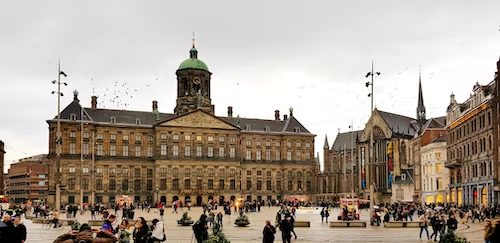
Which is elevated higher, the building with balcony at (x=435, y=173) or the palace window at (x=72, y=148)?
the palace window at (x=72, y=148)

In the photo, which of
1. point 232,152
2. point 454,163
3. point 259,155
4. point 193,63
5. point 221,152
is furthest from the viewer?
point 193,63

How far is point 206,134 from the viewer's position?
354 ft

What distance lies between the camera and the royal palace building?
99938 mm

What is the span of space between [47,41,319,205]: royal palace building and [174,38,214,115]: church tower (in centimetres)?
18

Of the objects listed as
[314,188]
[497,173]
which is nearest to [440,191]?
[497,173]

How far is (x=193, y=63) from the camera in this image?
116 meters

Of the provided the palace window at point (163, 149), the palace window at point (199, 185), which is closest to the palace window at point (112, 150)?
the palace window at point (163, 149)

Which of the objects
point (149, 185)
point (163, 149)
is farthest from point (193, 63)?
point (149, 185)

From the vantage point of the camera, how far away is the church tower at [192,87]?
11288 cm

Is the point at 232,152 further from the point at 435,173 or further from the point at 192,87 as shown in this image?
the point at 435,173

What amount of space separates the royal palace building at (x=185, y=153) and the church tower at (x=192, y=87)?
178 millimetres

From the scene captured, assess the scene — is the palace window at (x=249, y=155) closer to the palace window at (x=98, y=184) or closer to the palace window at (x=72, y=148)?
the palace window at (x=98, y=184)

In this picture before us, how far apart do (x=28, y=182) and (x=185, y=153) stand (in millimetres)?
80248

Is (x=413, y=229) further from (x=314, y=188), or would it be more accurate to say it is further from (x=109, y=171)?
(x=314, y=188)
